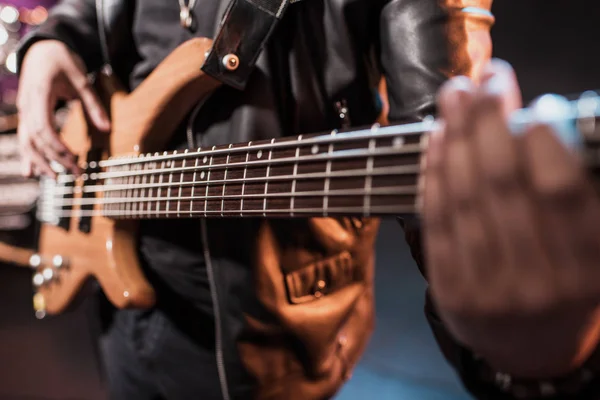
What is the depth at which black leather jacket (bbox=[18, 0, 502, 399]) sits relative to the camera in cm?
47

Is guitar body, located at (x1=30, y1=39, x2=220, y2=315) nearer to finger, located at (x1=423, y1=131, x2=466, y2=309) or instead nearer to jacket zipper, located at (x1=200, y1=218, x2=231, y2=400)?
jacket zipper, located at (x1=200, y1=218, x2=231, y2=400)

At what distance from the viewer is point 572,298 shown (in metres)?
0.25

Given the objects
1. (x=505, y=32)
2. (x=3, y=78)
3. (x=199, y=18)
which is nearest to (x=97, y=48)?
(x=199, y=18)

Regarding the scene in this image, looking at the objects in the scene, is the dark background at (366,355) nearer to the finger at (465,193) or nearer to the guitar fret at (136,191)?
the guitar fret at (136,191)

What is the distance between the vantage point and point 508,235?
260mm

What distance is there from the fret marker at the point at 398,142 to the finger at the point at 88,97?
627 millimetres

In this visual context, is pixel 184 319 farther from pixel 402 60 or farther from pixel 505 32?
pixel 505 32

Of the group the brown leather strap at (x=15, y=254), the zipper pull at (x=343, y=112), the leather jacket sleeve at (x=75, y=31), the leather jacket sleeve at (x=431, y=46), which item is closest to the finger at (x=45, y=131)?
the leather jacket sleeve at (x=75, y=31)

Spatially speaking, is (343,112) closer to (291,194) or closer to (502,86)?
(291,194)

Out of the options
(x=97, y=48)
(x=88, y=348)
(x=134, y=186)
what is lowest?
(x=88, y=348)

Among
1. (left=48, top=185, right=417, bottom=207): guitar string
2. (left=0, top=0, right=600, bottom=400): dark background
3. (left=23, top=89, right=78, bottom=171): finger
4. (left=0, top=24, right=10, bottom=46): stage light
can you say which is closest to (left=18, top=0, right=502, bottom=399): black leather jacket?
(left=48, top=185, right=417, bottom=207): guitar string

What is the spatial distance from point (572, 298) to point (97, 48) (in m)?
0.93

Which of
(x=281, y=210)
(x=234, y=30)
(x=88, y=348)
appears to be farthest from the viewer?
(x=88, y=348)

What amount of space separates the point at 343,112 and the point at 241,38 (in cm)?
17
